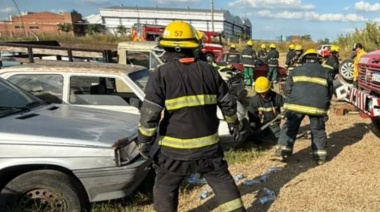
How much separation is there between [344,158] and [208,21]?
7242cm

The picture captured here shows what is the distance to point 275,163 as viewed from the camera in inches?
213

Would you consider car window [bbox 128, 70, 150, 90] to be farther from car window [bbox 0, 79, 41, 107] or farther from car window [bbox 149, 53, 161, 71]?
car window [bbox 149, 53, 161, 71]

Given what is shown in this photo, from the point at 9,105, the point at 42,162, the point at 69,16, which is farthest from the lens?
the point at 69,16

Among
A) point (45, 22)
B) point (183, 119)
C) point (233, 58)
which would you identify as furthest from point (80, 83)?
point (45, 22)

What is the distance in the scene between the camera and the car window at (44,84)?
512cm

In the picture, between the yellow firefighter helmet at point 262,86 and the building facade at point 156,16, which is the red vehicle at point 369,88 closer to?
the yellow firefighter helmet at point 262,86

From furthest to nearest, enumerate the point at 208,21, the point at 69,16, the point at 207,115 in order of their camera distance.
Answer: the point at 208,21 → the point at 69,16 → the point at 207,115

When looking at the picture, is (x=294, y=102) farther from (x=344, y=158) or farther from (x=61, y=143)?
(x=61, y=143)

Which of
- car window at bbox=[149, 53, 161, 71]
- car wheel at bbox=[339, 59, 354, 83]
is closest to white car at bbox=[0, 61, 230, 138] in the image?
car window at bbox=[149, 53, 161, 71]

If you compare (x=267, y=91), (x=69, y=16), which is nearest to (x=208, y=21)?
(x=69, y=16)

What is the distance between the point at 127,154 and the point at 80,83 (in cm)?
202

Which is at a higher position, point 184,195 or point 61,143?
point 61,143

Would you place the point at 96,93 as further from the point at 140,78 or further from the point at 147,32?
the point at 147,32

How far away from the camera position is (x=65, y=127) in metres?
3.55
